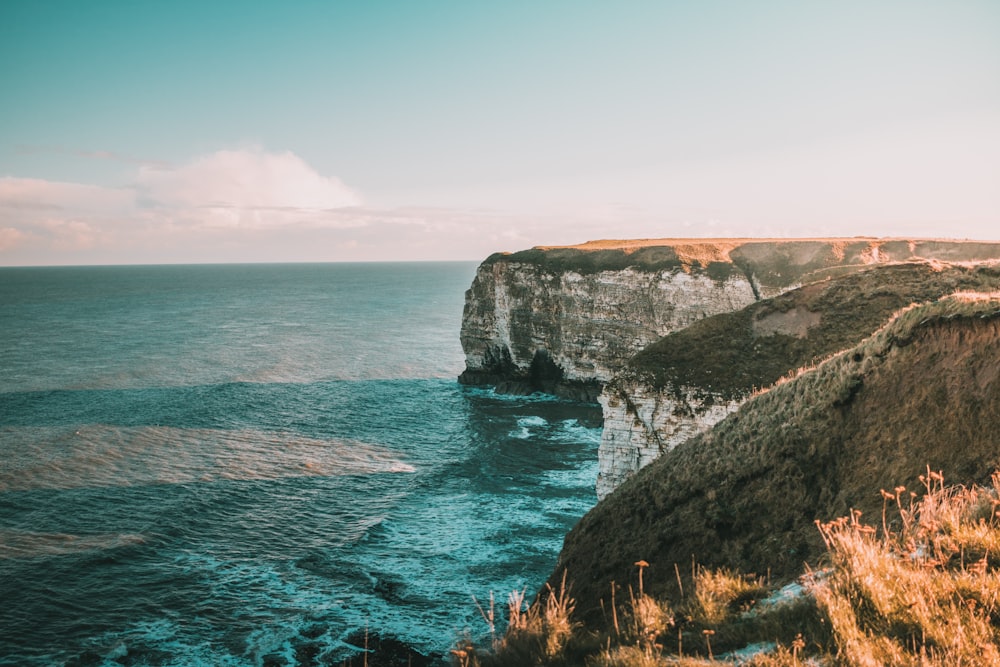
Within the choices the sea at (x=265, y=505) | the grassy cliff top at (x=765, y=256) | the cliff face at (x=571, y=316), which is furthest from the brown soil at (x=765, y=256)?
the sea at (x=265, y=505)

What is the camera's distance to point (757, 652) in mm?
6262

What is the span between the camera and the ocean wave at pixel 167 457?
124ft

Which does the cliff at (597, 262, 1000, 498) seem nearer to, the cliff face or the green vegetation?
the green vegetation

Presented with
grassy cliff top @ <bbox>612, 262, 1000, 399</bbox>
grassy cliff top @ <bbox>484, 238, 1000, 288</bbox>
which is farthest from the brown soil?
grassy cliff top @ <bbox>612, 262, 1000, 399</bbox>

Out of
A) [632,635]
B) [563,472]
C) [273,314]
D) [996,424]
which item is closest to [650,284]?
[563,472]

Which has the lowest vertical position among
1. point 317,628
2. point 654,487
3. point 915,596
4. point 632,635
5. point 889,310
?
point 317,628

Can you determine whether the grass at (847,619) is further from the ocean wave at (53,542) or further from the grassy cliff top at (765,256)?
the grassy cliff top at (765,256)

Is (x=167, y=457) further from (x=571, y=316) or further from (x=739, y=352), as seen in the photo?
(x=571, y=316)

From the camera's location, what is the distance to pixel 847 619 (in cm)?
592

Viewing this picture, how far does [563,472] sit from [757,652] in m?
35.7

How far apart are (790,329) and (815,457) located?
15.1 metres

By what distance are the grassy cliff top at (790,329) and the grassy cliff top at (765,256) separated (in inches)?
1116

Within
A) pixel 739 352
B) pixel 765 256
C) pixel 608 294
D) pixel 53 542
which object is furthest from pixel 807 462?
pixel 765 256

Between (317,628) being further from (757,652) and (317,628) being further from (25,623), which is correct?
(757,652)
